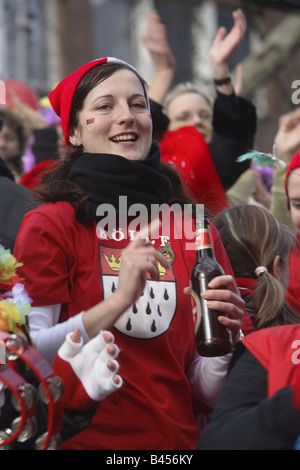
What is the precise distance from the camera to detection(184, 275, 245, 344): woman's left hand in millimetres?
2418

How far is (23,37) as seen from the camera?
1009cm

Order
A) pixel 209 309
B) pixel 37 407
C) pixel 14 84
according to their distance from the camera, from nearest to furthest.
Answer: pixel 37 407 < pixel 209 309 < pixel 14 84

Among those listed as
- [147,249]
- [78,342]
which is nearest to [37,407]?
Result: [78,342]

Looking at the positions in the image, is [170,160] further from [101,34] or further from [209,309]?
[101,34]

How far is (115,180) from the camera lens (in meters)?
2.70

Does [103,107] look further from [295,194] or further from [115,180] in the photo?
[295,194]

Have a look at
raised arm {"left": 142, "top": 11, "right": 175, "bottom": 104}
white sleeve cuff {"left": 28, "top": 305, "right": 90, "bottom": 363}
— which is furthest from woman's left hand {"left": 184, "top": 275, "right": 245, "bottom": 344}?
raised arm {"left": 142, "top": 11, "right": 175, "bottom": 104}

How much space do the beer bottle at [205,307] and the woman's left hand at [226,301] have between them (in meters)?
0.02

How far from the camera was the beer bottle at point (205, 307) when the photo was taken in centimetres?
242

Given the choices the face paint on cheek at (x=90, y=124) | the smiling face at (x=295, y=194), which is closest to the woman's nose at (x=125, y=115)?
the face paint on cheek at (x=90, y=124)

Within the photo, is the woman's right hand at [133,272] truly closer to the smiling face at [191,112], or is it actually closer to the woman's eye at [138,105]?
the woman's eye at [138,105]

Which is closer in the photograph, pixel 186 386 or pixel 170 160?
pixel 186 386

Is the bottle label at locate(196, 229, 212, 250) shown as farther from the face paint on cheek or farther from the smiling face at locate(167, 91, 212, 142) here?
the smiling face at locate(167, 91, 212, 142)

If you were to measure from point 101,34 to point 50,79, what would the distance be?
1.55m
